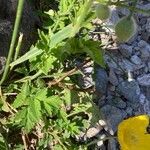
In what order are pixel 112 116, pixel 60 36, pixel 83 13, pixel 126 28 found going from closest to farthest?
pixel 83 13, pixel 126 28, pixel 60 36, pixel 112 116

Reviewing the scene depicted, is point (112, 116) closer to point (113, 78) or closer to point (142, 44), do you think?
point (113, 78)

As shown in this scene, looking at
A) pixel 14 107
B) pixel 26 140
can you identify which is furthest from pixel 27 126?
pixel 26 140

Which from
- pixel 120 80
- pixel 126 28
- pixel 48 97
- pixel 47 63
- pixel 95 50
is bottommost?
pixel 120 80

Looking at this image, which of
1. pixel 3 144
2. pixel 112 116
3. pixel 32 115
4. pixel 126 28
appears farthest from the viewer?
pixel 112 116

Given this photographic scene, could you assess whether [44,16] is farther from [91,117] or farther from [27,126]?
[27,126]

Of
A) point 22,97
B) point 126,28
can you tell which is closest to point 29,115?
point 22,97

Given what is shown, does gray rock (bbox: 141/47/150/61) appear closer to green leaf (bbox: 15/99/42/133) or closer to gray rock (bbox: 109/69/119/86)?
gray rock (bbox: 109/69/119/86)

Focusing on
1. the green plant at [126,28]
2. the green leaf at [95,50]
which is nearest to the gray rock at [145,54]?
the green leaf at [95,50]
